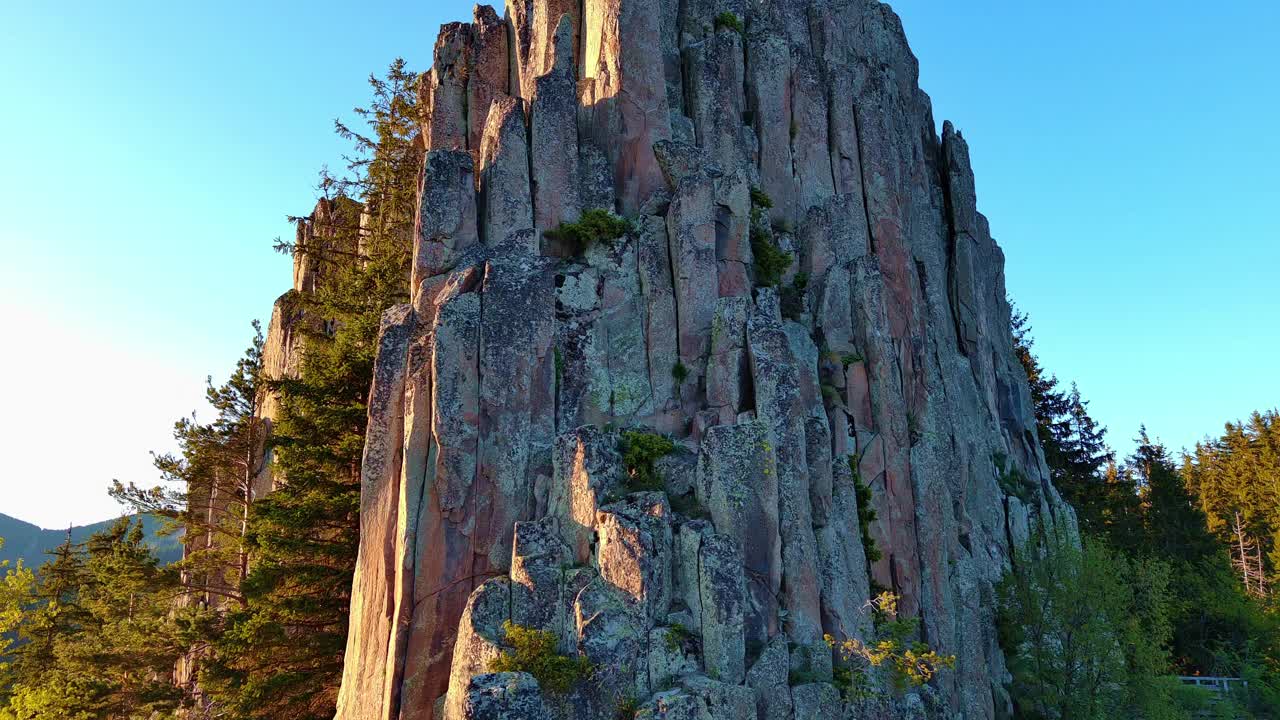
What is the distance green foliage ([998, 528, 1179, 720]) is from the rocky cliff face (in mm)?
1630

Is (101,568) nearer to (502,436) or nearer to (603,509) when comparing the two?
(502,436)

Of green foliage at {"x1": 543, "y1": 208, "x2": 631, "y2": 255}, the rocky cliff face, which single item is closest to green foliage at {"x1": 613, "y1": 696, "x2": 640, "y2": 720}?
the rocky cliff face

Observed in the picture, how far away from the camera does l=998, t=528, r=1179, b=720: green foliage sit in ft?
128

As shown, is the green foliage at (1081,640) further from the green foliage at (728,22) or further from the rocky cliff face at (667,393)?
the green foliage at (728,22)

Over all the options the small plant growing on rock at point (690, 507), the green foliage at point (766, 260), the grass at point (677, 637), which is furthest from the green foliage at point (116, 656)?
the green foliage at point (766, 260)

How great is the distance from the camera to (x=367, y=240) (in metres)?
48.0

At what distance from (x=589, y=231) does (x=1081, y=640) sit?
91.7ft

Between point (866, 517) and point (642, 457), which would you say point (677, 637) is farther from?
point (866, 517)

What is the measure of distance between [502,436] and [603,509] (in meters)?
4.65

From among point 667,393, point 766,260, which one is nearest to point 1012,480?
point 766,260

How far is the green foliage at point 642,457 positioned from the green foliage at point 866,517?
8953 millimetres

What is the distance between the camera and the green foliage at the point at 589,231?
33594mm

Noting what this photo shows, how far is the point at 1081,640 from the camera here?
39500mm

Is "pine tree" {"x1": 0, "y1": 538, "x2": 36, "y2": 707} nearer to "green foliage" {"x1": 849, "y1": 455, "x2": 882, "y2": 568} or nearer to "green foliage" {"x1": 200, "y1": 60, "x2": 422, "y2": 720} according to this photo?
"green foliage" {"x1": 200, "y1": 60, "x2": 422, "y2": 720}
